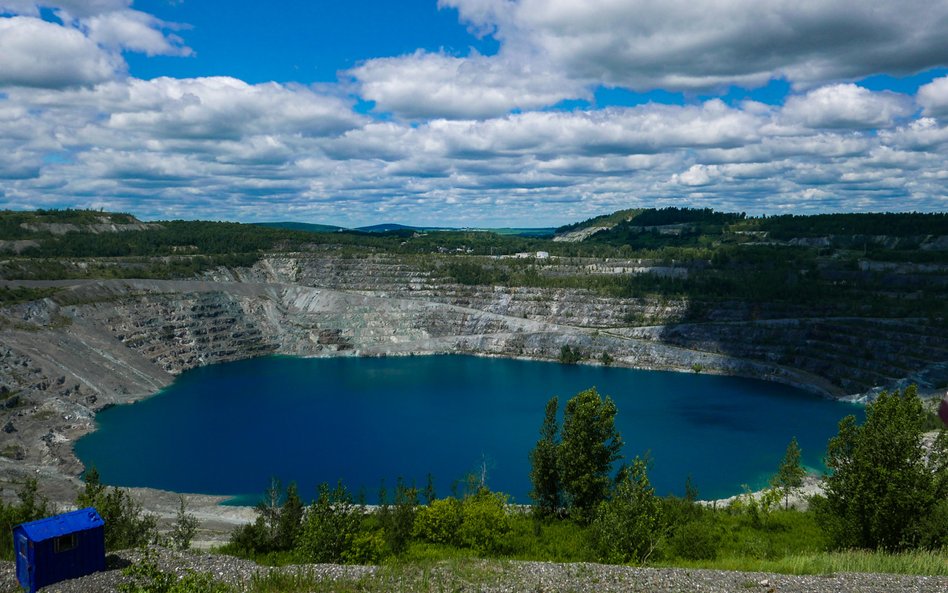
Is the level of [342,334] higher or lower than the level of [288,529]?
higher

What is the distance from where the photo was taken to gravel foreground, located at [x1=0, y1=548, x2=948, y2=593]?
18.6 metres

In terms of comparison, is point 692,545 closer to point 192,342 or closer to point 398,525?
point 398,525

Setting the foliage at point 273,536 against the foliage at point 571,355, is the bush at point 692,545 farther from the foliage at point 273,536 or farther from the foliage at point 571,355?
the foliage at point 571,355

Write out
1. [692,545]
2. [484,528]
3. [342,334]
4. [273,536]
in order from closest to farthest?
[692,545] < [484,528] < [273,536] < [342,334]

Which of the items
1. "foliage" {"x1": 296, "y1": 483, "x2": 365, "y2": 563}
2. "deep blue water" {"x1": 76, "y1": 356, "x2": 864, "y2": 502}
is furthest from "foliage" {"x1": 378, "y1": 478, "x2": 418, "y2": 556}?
"deep blue water" {"x1": 76, "y1": 356, "x2": 864, "y2": 502}

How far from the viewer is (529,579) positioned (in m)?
20.3

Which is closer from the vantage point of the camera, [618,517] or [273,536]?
[618,517]

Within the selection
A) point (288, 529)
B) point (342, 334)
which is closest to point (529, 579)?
point (288, 529)

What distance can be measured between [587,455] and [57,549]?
24127 millimetres

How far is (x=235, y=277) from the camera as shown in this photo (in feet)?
413

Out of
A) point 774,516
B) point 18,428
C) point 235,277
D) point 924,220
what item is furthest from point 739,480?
point 924,220

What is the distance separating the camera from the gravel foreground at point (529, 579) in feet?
61.2

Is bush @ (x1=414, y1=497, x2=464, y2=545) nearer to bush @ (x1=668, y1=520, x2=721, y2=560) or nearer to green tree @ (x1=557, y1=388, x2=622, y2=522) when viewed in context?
green tree @ (x1=557, y1=388, x2=622, y2=522)

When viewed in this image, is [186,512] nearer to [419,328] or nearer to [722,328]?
[419,328]
